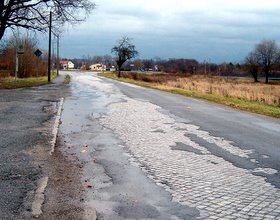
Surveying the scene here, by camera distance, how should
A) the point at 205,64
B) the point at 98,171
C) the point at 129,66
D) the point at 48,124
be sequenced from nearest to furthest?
the point at 98,171
the point at 48,124
the point at 129,66
the point at 205,64

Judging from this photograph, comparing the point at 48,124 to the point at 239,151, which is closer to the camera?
the point at 239,151

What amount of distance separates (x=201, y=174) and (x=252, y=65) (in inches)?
4149

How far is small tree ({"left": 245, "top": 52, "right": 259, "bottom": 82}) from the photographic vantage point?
4188 inches

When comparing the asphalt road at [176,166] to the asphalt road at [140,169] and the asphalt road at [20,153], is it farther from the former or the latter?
the asphalt road at [20,153]

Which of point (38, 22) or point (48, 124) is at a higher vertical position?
point (38, 22)

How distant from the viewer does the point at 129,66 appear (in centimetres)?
13162

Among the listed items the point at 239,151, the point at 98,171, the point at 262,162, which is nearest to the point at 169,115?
the point at 239,151

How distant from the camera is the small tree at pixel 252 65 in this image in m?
106

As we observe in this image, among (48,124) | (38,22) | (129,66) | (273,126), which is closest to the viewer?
(48,124)

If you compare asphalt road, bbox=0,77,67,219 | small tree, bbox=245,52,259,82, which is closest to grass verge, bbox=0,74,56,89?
asphalt road, bbox=0,77,67,219

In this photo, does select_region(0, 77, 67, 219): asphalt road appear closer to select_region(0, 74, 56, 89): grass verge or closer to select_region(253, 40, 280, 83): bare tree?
select_region(0, 74, 56, 89): grass verge

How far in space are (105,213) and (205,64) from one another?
469 feet

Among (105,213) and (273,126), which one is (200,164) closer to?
(105,213)

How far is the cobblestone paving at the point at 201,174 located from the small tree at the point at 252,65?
95.8m
